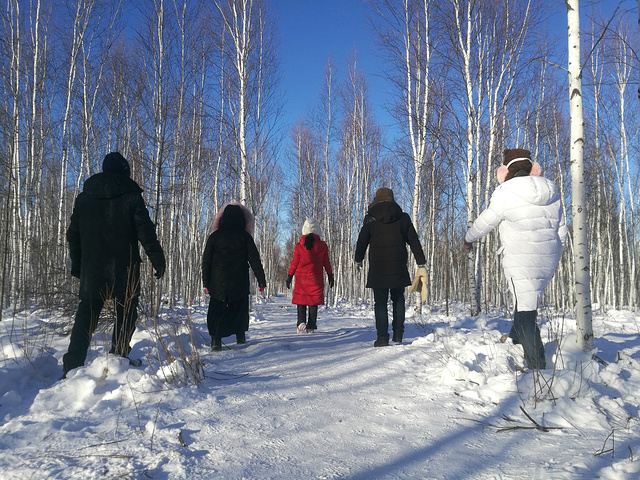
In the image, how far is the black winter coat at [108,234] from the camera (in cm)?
320

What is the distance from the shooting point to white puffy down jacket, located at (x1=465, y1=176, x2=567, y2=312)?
3.21 meters

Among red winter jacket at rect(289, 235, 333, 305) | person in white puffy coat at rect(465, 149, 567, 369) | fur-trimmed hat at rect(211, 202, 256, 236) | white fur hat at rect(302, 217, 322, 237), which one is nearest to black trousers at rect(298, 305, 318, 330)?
red winter jacket at rect(289, 235, 333, 305)

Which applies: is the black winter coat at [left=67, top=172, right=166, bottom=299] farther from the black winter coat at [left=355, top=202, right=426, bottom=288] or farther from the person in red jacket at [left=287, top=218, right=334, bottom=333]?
the person in red jacket at [left=287, top=218, right=334, bottom=333]

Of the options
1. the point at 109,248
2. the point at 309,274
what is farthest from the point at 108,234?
the point at 309,274

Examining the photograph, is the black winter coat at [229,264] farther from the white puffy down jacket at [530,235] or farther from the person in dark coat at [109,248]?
the white puffy down jacket at [530,235]

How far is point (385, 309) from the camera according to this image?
4.65 meters

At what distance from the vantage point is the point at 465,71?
29.7 ft

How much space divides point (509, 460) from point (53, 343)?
4828 mm

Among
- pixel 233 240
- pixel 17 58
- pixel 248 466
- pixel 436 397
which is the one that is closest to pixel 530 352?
pixel 436 397

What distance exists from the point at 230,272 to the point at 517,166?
3.28 metres

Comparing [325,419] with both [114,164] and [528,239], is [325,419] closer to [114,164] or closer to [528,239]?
[528,239]

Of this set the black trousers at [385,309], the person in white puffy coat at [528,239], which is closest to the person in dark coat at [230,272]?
the black trousers at [385,309]

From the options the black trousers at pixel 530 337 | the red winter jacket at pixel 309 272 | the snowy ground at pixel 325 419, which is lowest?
the snowy ground at pixel 325 419

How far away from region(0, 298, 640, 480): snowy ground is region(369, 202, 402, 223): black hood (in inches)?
71.8
